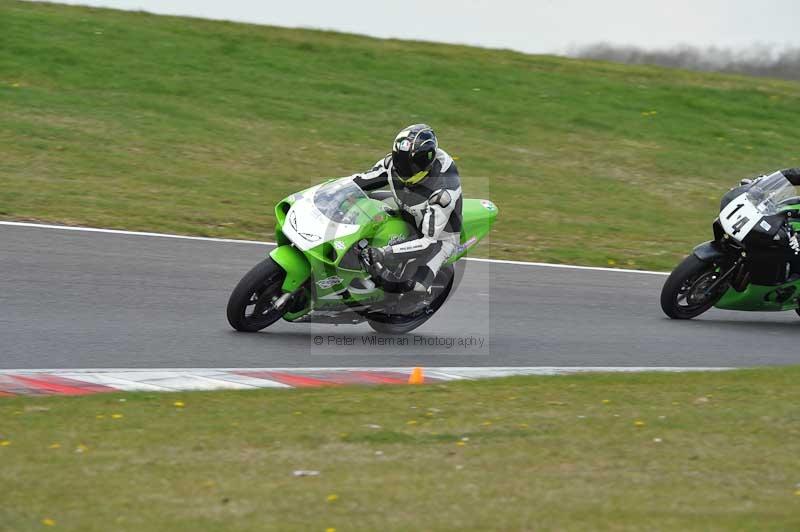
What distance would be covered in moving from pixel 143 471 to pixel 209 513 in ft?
2.26

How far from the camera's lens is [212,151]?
48.9ft

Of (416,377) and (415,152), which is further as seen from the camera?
(415,152)

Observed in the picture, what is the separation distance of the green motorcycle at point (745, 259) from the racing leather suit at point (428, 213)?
7.76 ft

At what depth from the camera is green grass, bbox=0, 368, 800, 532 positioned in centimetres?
482

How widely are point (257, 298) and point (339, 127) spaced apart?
8.29 metres

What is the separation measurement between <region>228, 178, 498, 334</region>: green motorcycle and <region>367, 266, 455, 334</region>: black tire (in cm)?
16

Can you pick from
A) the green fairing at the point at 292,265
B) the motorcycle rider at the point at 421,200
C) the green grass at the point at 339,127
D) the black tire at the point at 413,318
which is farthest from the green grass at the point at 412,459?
the green grass at the point at 339,127

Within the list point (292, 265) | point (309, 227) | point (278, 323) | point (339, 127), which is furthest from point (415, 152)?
point (339, 127)

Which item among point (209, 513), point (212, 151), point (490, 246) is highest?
point (212, 151)

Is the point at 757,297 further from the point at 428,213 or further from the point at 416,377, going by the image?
the point at 416,377

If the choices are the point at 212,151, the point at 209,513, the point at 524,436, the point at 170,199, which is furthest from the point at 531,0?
the point at 209,513

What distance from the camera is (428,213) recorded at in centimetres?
859

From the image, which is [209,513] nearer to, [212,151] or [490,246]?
[490,246]

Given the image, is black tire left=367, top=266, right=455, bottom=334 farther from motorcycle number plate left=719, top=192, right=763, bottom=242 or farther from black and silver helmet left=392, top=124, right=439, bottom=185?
motorcycle number plate left=719, top=192, right=763, bottom=242
